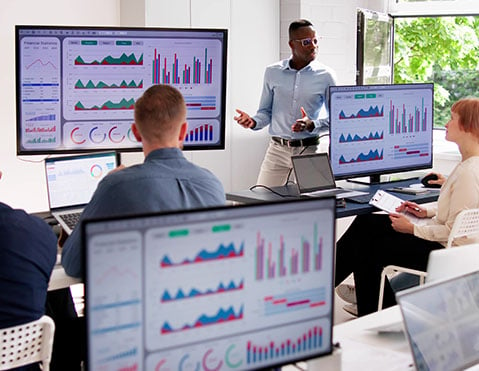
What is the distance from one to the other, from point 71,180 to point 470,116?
Answer: 1633 mm

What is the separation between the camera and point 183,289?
1.38 metres

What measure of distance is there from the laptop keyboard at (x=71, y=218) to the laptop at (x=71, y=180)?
2 centimetres

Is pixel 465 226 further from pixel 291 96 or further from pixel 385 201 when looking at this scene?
pixel 291 96

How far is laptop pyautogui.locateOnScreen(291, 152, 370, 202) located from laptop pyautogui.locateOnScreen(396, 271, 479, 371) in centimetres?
188

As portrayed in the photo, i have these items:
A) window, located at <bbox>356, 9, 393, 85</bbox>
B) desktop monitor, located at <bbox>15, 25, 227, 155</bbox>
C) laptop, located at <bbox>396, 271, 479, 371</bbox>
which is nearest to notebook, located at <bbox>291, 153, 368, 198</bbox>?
desktop monitor, located at <bbox>15, 25, 227, 155</bbox>

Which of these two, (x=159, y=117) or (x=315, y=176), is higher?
(x=159, y=117)

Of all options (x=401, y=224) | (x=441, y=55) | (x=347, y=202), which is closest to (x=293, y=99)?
(x=347, y=202)

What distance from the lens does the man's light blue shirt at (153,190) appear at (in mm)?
2074

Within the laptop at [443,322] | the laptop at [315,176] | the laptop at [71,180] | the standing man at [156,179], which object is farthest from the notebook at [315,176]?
the laptop at [443,322]

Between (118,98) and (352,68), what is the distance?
2950 millimetres

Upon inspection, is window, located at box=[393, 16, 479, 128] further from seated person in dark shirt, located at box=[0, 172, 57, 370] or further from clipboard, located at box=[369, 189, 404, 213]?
seated person in dark shirt, located at box=[0, 172, 57, 370]

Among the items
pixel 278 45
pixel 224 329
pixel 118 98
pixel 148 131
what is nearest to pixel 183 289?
pixel 224 329

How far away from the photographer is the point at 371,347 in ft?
6.10

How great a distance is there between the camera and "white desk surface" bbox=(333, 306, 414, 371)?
176 centimetres
